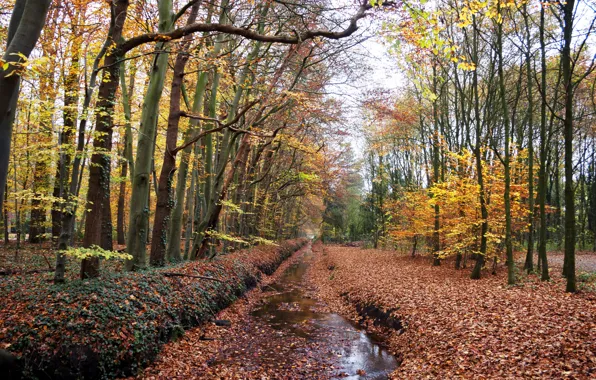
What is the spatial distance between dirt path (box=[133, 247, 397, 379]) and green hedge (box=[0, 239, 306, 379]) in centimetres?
42

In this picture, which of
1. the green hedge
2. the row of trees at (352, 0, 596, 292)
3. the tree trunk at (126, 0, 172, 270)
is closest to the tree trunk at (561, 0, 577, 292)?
the row of trees at (352, 0, 596, 292)

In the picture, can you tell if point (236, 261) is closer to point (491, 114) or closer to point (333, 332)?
point (333, 332)

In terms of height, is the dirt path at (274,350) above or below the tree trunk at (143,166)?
below

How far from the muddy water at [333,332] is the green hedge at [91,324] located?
313cm

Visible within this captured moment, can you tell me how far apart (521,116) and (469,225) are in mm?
11686

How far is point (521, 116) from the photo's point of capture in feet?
69.0

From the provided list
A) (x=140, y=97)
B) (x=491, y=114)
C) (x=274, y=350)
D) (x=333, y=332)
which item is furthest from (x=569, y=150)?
(x=140, y=97)

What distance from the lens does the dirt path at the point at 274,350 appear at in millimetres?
6449

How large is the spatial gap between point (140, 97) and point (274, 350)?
569 inches

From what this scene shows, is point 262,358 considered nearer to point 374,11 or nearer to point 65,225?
point 65,225

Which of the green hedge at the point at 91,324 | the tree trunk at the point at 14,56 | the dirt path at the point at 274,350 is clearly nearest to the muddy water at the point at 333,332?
the dirt path at the point at 274,350

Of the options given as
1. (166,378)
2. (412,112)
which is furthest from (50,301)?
(412,112)

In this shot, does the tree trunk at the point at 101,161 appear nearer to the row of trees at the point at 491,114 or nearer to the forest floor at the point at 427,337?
the forest floor at the point at 427,337

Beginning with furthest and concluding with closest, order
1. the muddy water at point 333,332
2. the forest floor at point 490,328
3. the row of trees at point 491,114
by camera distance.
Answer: the row of trees at point 491,114, the muddy water at point 333,332, the forest floor at point 490,328
